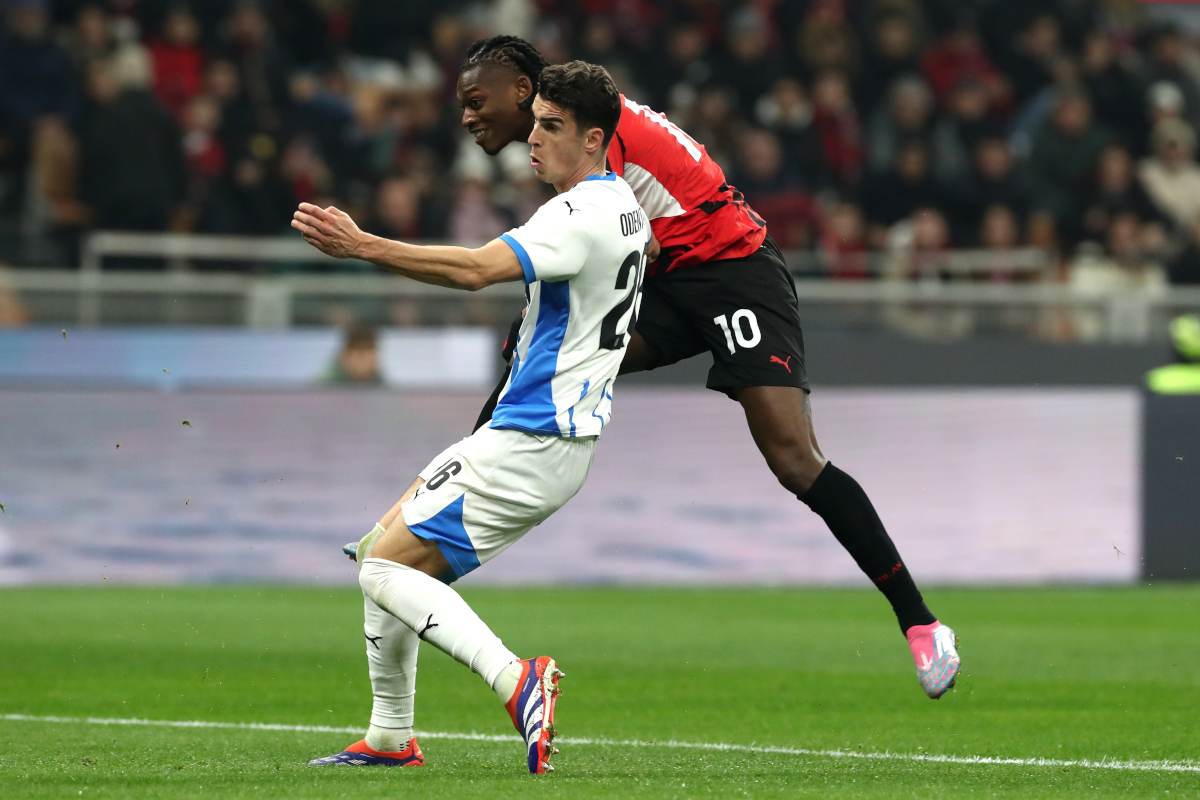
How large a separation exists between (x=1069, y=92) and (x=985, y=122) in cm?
103

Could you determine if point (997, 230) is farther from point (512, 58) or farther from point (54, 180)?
point (512, 58)

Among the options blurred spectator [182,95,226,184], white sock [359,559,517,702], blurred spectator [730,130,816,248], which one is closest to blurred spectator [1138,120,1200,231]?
blurred spectator [730,130,816,248]

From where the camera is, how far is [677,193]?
19.8 feet

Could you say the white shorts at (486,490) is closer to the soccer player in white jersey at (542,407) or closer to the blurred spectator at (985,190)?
the soccer player in white jersey at (542,407)

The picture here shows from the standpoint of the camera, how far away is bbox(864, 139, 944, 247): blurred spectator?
1520cm

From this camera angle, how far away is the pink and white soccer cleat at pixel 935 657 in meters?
5.65

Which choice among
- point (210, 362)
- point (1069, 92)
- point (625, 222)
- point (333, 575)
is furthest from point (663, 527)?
point (625, 222)

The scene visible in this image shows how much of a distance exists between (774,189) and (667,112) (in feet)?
4.34

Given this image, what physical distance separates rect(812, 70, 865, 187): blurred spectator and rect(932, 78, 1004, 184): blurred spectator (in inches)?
28.9

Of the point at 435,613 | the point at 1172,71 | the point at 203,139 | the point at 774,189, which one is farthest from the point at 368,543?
the point at 1172,71

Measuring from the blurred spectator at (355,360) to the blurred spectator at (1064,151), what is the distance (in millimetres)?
6515

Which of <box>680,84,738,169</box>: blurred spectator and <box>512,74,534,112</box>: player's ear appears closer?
<box>512,74,534,112</box>: player's ear

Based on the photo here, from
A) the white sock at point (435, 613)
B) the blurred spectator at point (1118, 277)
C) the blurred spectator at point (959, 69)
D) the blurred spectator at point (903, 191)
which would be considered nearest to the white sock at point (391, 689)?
Result: the white sock at point (435, 613)

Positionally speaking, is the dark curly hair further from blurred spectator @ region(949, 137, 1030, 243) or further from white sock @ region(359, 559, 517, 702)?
blurred spectator @ region(949, 137, 1030, 243)
